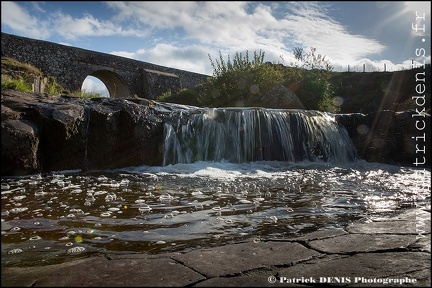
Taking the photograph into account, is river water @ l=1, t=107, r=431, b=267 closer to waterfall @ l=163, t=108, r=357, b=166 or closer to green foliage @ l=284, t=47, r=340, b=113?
waterfall @ l=163, t=108, r=357, b=166

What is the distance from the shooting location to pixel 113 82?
79.4ft

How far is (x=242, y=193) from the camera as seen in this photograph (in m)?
4.23

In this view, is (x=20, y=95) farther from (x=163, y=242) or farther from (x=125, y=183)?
(x=163, y=242)

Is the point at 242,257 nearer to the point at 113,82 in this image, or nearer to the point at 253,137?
the point at 253,137

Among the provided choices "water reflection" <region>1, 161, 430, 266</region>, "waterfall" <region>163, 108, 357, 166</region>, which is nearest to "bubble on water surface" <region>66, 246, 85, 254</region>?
"water reflection" <region>1, 161, 430, 266</region>

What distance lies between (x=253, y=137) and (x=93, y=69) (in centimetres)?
1604

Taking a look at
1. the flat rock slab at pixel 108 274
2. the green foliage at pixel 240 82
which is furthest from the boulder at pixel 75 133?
the green foliage at pixel 240 82

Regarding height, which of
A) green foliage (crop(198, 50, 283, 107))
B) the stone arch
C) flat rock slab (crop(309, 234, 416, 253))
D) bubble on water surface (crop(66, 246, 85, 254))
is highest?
the stone arch

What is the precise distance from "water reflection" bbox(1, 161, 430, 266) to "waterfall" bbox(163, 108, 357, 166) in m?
1.94

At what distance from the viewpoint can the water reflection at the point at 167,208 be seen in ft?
7.59

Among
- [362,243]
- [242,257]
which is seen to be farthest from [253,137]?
[242,257]

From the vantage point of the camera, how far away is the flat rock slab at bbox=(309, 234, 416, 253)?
1749 millimetres

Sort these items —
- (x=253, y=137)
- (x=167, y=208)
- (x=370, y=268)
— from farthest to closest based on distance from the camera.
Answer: (x=253, y=137) < (x=167, y=208) < (x=370, y=268)

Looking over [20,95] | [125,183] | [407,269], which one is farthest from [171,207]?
[20,95]
